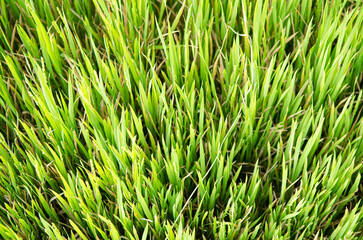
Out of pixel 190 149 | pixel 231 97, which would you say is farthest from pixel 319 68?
pixel 190 149

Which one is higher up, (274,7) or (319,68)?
(274,7)

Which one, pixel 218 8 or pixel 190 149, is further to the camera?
pixel 218 8

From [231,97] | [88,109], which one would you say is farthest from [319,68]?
[88,109]

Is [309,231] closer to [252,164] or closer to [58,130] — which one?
[252,164]

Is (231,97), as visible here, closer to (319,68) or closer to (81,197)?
(319,68)

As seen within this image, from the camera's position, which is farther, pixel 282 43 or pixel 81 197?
pixel 282 43

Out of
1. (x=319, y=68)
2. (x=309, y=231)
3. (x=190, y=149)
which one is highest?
(x=319, y=68)
